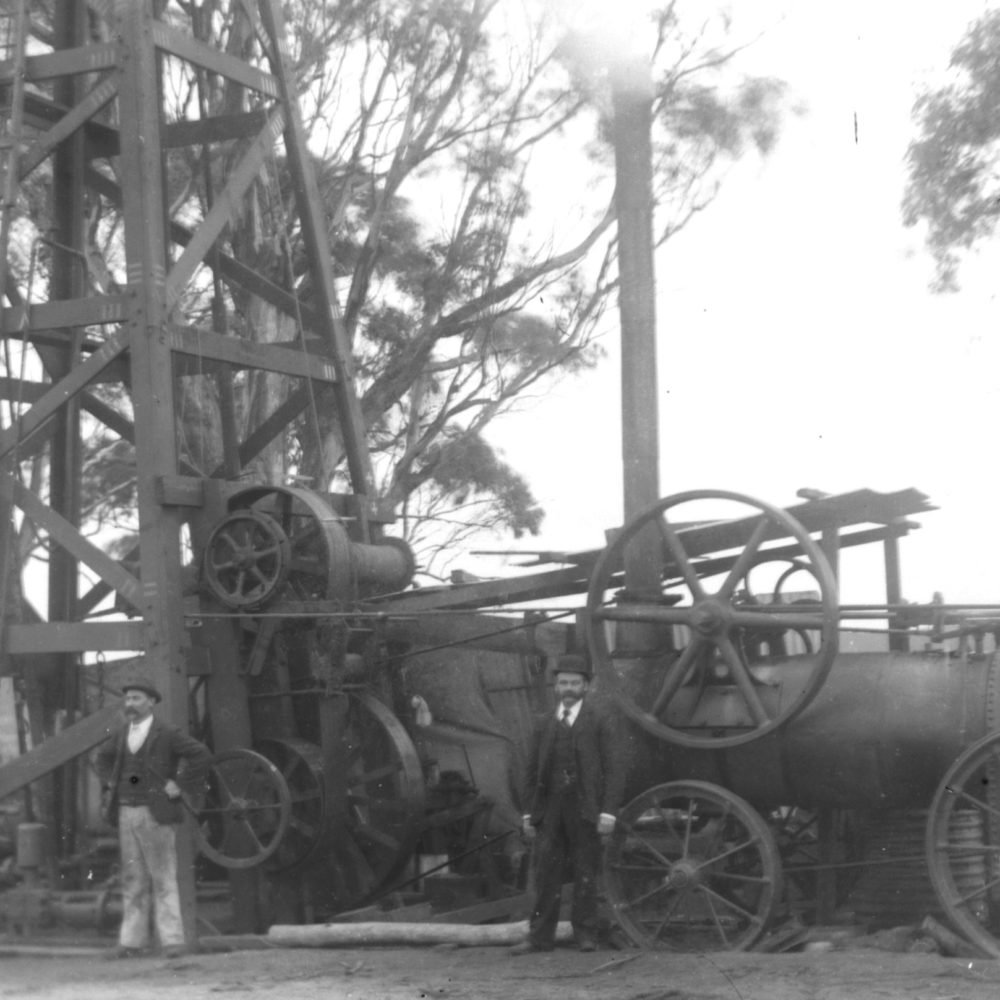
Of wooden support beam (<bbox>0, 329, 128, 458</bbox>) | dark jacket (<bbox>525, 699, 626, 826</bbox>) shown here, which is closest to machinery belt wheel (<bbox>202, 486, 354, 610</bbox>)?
wooden support beam (<bbox>0, 329, 128, 458</bbox>)

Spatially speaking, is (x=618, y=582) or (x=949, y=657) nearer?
(x=949, y=657)

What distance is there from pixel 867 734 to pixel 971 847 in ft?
2.69

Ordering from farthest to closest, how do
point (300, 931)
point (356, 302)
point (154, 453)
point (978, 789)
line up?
point (356, 302)
point (154, 453)
point (300, 931)
point (978, 789)

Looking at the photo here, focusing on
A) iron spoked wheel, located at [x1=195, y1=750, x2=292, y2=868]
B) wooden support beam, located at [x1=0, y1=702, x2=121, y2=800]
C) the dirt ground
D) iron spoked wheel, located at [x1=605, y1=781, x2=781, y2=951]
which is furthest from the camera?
wooden support beam, located at [x1=0, y1=702, x2=121, y2=800]

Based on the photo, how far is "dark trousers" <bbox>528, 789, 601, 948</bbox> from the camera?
9.27 metres

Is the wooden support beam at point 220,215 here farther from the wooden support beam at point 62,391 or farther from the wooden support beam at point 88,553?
the wooden support beam at point 88,553

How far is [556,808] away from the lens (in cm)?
930

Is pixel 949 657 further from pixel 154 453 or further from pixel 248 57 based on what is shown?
pixel 248 57

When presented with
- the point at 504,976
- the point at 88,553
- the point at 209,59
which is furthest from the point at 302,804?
the point at 209,59

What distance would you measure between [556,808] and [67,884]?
430 centimetres

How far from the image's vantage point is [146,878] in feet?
32.4

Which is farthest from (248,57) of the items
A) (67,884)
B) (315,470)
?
(67,884)

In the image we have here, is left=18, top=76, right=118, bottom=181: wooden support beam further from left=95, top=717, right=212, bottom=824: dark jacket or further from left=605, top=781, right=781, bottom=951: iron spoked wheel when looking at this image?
left=605, top=781, right=781, bottom=951: iron spoked wheel

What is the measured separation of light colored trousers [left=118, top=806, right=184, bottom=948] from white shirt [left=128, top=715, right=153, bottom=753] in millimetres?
357
